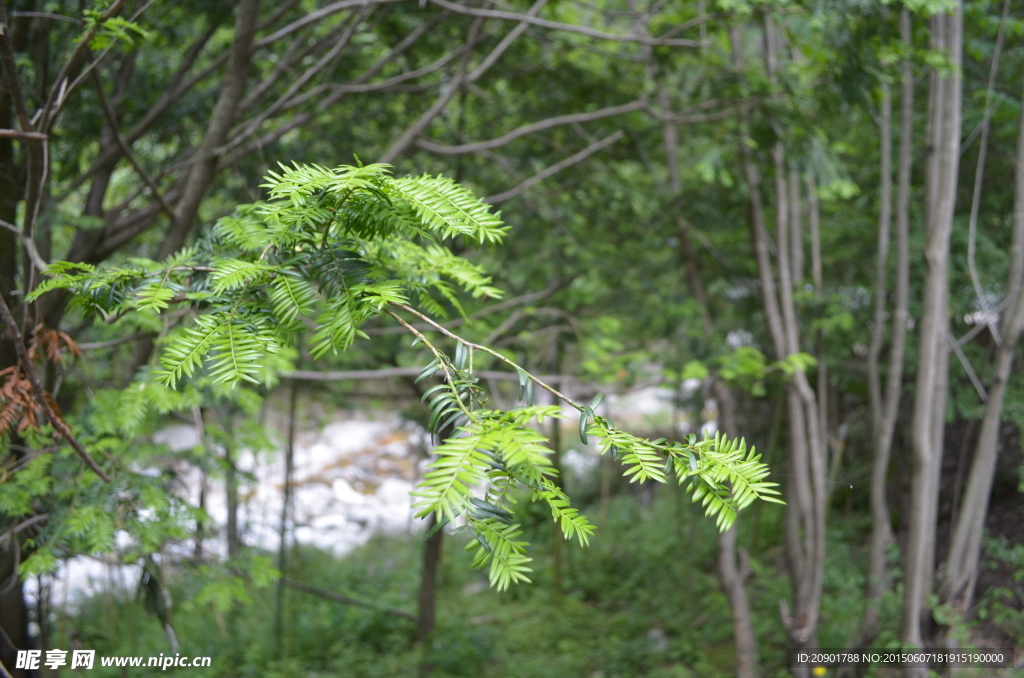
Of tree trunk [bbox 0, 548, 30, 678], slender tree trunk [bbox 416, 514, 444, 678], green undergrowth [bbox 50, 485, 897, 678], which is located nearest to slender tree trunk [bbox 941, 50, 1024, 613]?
green undergrowth [bbox 50, 485, 897, 678]

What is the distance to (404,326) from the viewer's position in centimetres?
114

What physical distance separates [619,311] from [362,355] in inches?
85.3

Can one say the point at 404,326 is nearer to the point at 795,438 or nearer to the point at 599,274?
the point at 795,438

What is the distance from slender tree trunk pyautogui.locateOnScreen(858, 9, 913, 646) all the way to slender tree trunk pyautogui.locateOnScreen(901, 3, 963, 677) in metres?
0.20

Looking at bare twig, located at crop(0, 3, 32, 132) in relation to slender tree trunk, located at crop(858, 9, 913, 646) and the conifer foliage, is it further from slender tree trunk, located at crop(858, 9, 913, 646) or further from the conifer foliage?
slender tree trunk, located at crop(858, 9, 913, 646)

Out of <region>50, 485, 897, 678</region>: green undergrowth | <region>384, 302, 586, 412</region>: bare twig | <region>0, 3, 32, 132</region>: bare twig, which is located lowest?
<region>50, 485, 897, 678</region>: green undergrowth

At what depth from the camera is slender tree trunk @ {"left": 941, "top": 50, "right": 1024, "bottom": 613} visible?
11.7ft

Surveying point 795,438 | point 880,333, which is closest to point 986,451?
point 880,333

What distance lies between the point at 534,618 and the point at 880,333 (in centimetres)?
421

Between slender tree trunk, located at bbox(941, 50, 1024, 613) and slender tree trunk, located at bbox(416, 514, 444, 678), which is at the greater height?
slender tree trunk, located at bbox(941, 50, 1024, 613)

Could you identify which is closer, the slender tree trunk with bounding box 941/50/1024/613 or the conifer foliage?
the conifer foliage

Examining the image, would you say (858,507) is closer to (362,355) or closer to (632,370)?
(632,370)

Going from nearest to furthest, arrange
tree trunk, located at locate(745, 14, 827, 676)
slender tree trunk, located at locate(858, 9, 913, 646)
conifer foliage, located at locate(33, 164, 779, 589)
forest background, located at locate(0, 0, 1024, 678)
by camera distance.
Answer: conifer foliage, located at locate(33, 164, 779, 589) < forest background, located at locate(0, 0, 1024, 678) < slender tree trunk, located at locate(858, 9, 913, 646) < tree trunk, located at locate(745, 14, 827, 676)

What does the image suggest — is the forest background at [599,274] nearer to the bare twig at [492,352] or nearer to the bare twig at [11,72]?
the bare twig at [11,72]
